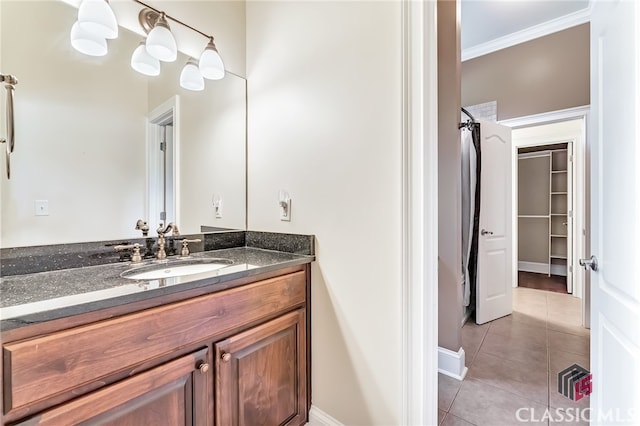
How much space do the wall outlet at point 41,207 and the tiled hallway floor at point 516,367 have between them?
212 centimetres

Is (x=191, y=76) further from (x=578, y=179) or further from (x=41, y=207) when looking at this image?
(x=578, y=179)

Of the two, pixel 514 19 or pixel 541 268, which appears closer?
pixel 514 19

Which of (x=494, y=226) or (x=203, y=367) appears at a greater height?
(x=494, y=226)

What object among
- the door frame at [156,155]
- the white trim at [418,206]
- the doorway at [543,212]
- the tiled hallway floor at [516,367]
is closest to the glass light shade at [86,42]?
the door frame at [156,155]

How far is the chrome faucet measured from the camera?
1.44 meters

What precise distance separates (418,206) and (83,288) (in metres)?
1.21

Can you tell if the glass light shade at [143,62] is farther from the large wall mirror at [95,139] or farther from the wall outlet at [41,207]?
the wall outlet at [41,207]

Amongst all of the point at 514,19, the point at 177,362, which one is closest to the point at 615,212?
the point at 177,362

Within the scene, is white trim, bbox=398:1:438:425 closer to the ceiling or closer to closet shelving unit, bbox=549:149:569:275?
the ceiling

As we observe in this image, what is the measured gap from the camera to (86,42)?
1248 mm

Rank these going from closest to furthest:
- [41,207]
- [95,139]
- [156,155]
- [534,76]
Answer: [41,207]
[95,139]
[156,155]
[534,76]

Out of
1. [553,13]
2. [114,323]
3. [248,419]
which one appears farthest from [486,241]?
[114,323]

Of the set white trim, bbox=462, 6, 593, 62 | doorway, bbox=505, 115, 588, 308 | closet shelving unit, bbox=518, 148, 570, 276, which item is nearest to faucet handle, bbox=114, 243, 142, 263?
white trim, bbox=462, 6, 593, 62

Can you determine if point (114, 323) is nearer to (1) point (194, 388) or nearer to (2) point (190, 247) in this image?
(1) point (194, 388)
